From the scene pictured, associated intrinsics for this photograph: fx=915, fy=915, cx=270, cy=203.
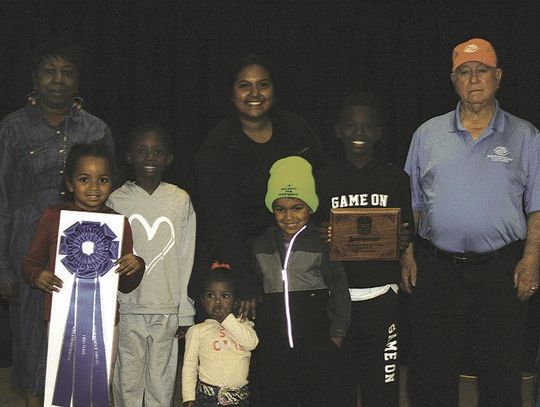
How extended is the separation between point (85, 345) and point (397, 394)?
1322 mm

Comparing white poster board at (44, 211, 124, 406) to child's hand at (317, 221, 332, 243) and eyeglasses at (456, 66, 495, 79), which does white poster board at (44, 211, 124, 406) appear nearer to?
child's hand at (317, 221, 332, 243)

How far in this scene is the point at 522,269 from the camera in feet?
12.2

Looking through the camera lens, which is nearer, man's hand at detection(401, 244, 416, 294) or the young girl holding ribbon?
the young girl holding ribbon

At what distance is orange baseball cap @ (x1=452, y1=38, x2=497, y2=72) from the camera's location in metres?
3.78

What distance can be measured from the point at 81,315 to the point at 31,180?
2.12 ft

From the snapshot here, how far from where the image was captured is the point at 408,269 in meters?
3.97

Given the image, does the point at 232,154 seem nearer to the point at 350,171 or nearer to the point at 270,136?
the point at 270,136

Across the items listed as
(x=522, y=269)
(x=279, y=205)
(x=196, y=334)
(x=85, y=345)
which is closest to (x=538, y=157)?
(x=522, y=269)

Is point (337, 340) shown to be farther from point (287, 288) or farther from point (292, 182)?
point (292, 182)

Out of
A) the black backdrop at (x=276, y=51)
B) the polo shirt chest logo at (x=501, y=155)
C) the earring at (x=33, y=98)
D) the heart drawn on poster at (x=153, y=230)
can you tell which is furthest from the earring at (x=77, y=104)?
the black backdrop at (x=276, y=51)

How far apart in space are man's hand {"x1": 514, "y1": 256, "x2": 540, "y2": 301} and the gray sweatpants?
1.49m

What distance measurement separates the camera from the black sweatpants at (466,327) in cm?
373

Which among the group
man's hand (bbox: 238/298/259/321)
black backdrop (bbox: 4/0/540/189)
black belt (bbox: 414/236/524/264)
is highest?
black backdrop (bbox: 4/0/540/189)

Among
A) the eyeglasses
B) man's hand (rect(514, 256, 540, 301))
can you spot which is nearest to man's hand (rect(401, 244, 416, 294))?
man's hand (rect(514, 256, 540, 301))
